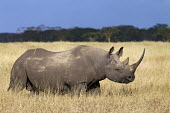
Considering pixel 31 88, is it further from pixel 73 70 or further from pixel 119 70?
pixel 119 70

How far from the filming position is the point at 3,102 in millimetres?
6734

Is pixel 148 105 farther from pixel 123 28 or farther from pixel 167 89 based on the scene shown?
pixel 123 28

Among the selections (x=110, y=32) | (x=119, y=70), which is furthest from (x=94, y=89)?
(x=110, y=32)

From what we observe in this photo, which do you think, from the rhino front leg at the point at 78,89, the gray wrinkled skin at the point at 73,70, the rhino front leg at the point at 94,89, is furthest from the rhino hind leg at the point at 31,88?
the rhino front leg at the point at 94,89

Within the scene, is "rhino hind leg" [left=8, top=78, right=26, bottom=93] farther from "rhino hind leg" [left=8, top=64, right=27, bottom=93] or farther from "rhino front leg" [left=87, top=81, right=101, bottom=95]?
"rhino front leg" [left=87, top=81, right=101, bottom=95]

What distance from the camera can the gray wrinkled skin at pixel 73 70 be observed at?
7.27m

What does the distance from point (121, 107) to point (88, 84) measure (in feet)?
3.99

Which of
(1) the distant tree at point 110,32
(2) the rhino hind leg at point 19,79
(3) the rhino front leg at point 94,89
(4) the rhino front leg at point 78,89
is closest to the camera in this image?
(4) the rhino front leg at point 78,89

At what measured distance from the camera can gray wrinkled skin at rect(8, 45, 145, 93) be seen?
23.8 ft

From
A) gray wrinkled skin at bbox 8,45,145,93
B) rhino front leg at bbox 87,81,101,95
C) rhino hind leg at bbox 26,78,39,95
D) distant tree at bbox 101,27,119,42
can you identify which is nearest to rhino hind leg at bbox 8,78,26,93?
gray wrinkled skin at bbox 8,45,145,93

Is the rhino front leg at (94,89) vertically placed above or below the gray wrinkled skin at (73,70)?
below

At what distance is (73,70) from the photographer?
725 centimetres

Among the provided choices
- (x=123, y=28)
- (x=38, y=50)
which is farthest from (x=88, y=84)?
(x=123, y=28)

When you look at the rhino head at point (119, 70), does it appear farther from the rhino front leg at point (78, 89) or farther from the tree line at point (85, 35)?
the tree line at point (85, 35)
